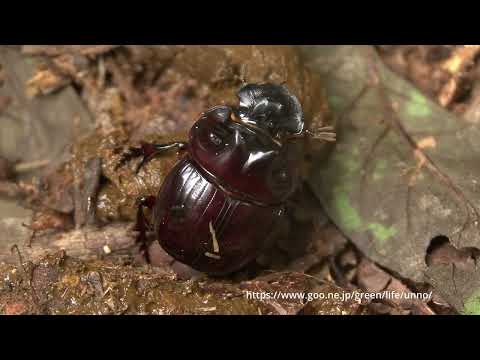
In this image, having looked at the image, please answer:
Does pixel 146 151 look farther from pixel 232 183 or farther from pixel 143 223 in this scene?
pixel 232 183

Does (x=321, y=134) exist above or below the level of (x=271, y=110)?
below

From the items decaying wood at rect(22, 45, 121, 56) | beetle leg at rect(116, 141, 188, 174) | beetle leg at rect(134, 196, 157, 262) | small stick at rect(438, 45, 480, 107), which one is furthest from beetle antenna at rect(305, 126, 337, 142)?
decaying wood at rect(22, 45, 121, 56)

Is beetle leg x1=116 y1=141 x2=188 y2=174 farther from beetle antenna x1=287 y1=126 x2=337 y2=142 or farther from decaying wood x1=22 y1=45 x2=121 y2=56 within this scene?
decaying wood x1=22 y1=45 x2=121 y2=56

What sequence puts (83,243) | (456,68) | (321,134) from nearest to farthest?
(321,134), (83,243), (456,68)

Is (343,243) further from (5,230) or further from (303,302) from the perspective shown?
(5,230)

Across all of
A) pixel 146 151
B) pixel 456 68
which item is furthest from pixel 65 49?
pixel 456 68

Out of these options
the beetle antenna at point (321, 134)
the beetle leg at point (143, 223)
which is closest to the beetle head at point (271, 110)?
the beetle antenna at point (321, 134)
